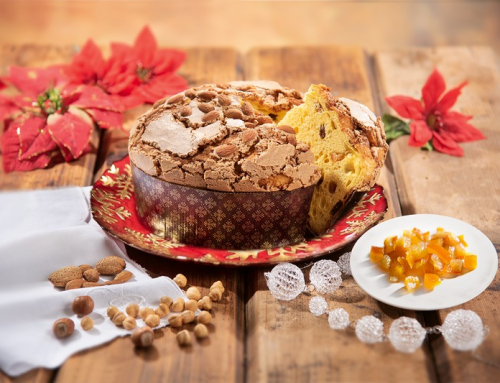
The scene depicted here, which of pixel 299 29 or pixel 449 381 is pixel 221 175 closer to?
pixel 449 381

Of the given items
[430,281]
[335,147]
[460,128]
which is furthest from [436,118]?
[430,281]

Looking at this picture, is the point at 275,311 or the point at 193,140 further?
the point at 193,140

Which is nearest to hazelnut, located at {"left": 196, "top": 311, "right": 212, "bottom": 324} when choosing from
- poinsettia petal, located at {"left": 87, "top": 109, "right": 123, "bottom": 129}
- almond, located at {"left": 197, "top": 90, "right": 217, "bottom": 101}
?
almond, located at {"left": 197, "top": 90, "right": 217, "bottom": 101}

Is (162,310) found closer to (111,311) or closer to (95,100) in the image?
(111,311)

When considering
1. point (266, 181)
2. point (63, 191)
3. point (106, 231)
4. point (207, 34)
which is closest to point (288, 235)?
point (266, 181)

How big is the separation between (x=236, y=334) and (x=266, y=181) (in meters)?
0.35

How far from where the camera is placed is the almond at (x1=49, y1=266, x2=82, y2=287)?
1.64m

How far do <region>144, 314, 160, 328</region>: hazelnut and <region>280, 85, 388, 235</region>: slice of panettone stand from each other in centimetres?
50

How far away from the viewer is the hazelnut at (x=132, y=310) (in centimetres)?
154

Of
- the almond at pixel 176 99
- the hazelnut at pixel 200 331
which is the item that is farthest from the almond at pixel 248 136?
the hazelnut at pixel 200 331

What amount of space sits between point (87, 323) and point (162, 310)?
151 millimetres

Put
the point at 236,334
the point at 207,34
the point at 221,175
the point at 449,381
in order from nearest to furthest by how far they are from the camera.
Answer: the point at 449,381 < the point at 236,334 < the point at 221,175 < the point at 207,34

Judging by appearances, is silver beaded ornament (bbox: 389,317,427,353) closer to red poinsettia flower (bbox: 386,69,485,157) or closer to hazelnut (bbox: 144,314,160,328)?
hazelnut (bbox: 144,314,160,328)

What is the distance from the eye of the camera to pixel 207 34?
13.2 ft
